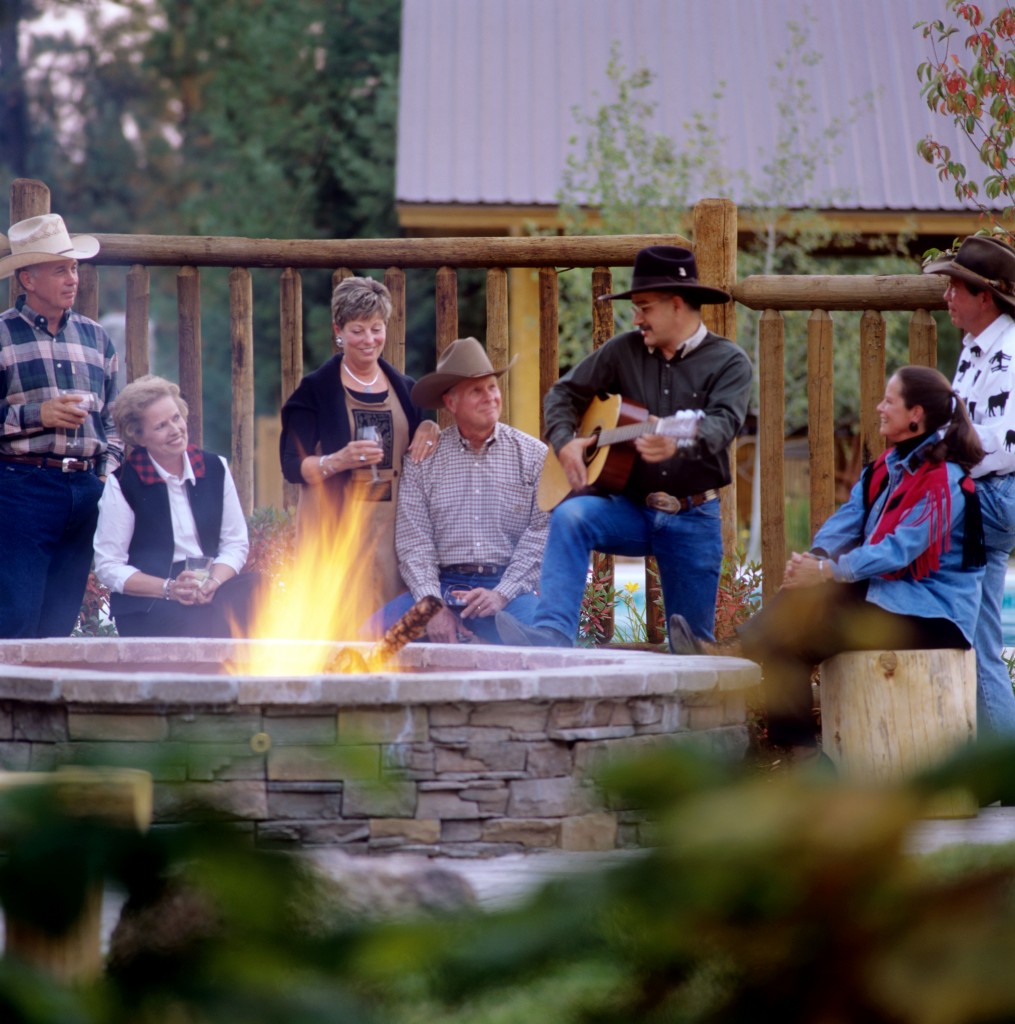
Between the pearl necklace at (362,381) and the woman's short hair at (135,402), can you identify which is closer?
the woman's short hair at (135,402)

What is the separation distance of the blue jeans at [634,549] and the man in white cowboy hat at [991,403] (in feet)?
2.92

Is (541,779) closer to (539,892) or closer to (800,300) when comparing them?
(800,300)

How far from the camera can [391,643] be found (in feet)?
15.6

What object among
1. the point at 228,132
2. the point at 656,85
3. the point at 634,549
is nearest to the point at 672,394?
the point at 634,549

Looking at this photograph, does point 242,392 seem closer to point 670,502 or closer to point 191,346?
point 191,346

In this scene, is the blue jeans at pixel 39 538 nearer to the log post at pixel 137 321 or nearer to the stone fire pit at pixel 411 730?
the log post at pixel 137 321

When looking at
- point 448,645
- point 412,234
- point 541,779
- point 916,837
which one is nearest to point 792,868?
point 916,837

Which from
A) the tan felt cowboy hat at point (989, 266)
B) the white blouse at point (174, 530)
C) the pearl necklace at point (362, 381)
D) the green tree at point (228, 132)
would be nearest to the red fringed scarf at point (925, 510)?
the tan felt cowboy hat at point (989, 266)

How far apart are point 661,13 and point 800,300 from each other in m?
9.33

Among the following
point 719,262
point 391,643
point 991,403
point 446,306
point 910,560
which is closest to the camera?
point 391,643

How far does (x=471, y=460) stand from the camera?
5.86m

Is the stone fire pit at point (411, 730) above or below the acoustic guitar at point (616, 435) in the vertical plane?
below

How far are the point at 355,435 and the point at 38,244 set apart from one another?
1.33m

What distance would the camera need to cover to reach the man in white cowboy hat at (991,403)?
5.18 meters
